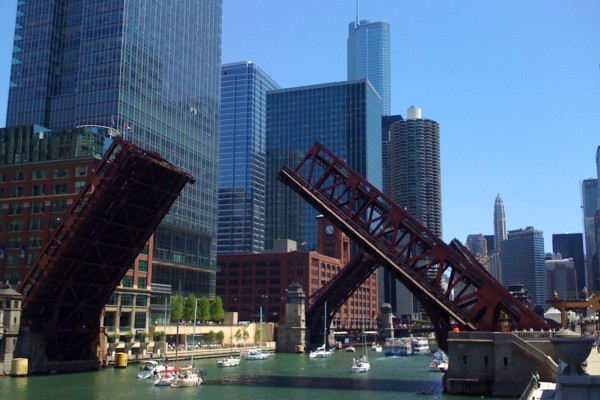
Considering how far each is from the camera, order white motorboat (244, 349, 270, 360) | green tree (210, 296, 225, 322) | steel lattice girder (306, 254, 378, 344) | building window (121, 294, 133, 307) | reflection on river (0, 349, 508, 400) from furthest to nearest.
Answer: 1. green tree (210, 296, 225, 322)
2. steel lattice girder (306, 254, 378, 344)
3. white motorboat (244, 349, 270, 360)
4. building window (121, 294, 133, 307)
5. reflection on river (0, 349, 508, 400)

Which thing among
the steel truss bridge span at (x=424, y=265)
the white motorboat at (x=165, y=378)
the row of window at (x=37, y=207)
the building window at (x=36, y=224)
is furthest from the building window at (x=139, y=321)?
the steel truss bridge span at (x=424, y=265)

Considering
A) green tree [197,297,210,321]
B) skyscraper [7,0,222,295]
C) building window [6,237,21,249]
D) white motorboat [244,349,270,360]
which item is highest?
skyscraper [7,0,222,295]

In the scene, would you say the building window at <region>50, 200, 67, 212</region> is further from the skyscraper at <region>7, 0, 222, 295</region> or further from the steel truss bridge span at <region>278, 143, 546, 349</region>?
the steel truss bridge span at <region>278, 143, 546, 349</region>

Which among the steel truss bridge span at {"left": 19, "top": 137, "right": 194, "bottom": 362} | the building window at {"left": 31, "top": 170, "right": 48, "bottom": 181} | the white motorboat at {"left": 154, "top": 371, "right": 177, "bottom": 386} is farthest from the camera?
the building window at {"left": 31, "top": 170, "right": 48, "bottom": 181}

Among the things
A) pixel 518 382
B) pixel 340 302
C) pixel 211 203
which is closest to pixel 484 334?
pixel 518 382

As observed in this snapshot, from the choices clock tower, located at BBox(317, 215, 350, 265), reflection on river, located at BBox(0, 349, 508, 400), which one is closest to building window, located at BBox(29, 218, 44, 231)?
reflection on river, located at BBox(0, 349, 508, 400)

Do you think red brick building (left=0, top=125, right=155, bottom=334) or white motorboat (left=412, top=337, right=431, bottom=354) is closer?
red brick building (left=0, top=125, right=155, bottom=334)

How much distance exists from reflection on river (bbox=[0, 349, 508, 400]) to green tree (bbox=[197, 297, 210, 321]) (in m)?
44.1

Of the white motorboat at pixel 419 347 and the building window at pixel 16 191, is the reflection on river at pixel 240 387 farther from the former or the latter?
the white motorboat at pixel 419 347

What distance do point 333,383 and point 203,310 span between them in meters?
60.6

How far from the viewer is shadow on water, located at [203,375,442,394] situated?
54844 mm

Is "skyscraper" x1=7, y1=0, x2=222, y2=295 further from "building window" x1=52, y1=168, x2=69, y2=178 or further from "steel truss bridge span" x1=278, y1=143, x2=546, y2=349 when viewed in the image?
"steel truss bridge span" x1=278, y1=143, x2=546, y2=349

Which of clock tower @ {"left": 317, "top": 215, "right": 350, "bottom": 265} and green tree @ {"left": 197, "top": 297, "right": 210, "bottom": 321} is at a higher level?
clock tower @ {"left": 317, "top": 215, "right": 350, "bottom": 265}

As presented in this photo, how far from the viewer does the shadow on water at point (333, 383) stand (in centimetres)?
5484
